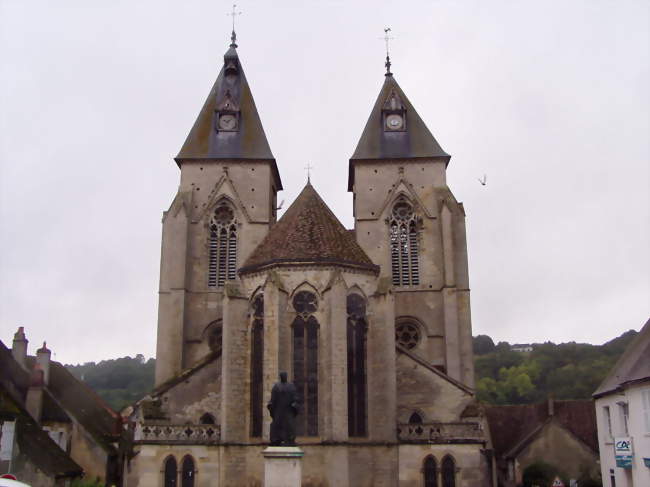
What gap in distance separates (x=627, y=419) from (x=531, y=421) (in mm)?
16723

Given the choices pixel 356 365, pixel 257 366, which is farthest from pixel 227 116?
pixel 356 365

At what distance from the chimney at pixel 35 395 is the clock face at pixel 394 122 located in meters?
18.6

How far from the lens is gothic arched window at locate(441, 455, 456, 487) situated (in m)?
23.7

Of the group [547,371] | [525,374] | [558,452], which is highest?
[547,371]

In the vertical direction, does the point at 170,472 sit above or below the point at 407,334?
below

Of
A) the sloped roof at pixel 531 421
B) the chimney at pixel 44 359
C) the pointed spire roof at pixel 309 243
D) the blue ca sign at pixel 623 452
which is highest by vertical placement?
the pointed spire roof at pixel 309 243

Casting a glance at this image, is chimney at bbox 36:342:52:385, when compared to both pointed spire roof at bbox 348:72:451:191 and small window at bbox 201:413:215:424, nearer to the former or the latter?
small window at bbox 201:413:215:424

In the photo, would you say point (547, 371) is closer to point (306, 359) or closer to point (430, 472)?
point (430, 472)

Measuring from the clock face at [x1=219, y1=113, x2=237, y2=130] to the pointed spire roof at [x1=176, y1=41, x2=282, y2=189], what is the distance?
0.55 feet

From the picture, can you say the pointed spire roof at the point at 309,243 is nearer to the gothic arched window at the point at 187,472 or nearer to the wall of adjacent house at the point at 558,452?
the gothic arched window at the point at 187,472

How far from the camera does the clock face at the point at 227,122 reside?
3550cm

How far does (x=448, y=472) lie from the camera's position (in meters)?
23.8

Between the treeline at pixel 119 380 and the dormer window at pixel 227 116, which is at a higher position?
the dormer window at pixel 227 116

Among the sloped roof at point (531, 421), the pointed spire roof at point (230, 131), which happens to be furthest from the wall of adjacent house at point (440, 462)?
the pointed spire roof at point (230, 131)
